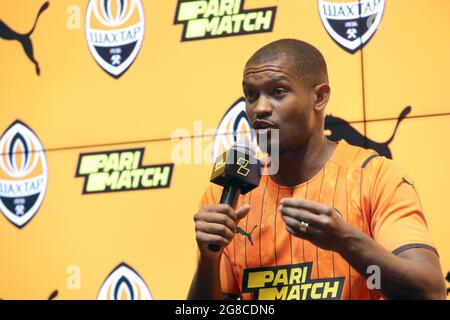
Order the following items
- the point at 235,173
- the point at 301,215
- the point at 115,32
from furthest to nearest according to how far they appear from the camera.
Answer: the point at 115,32 < the point at 235,173 < the point at 301,215

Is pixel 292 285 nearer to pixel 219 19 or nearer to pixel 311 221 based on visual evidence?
pixel 311 221

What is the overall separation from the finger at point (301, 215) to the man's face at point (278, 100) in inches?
Answer: 14.3

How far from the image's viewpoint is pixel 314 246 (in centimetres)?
148

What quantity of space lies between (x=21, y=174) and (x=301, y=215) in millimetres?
1423

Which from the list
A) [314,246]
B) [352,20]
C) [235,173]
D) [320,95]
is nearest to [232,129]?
[352,20]

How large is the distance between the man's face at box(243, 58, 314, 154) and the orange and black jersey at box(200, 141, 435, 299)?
0.34 ft

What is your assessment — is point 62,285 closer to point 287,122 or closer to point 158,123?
point 158,123

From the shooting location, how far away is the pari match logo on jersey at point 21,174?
2.37 m

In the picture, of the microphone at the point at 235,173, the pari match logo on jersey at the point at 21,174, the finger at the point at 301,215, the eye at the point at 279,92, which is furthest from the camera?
the pari match logo on jersey at the point at 21,174

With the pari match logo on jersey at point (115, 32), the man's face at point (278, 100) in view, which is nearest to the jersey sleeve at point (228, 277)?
the man's face at point (278, 100)

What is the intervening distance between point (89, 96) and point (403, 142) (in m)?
0.93

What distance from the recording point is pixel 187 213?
2205 millimetres

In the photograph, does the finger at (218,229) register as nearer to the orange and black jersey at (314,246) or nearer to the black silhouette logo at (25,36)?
the orange and black jersey at (314,246)

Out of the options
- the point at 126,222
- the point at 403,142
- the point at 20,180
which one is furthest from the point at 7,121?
the point at 403,142
